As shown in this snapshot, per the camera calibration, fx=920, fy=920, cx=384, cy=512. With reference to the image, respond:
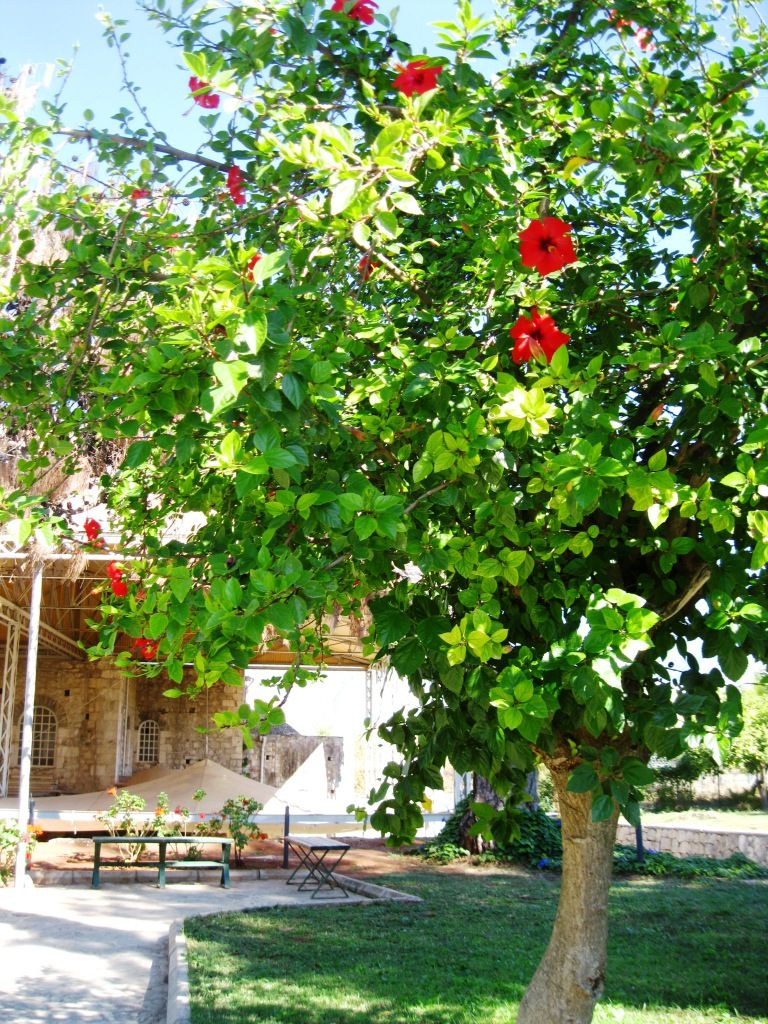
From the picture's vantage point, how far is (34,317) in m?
3.05

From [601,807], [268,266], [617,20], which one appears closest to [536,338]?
[268,266]

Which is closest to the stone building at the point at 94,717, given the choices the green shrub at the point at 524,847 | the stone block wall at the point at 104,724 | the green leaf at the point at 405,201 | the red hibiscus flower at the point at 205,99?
the stone block wall at the point at 104,724

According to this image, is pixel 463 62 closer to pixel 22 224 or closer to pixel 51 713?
pixel 22 224

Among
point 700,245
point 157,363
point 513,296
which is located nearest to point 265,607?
point 157,363

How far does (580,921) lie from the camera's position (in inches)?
120

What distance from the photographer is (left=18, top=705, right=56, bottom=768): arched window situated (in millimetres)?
21391

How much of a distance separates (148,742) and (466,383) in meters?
22.1

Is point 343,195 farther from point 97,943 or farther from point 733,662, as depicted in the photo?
point 97,943

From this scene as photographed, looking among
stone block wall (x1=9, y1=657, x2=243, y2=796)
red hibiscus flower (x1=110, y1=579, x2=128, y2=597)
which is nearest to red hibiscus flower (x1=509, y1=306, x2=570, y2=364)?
red hibiscus flower (x1=110, y1=579, x2=128, y2=597)

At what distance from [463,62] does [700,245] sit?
933 millimetres

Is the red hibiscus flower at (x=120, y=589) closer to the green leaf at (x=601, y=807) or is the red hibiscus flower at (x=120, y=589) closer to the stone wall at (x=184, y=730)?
the green leaf at (x=601, y=807)

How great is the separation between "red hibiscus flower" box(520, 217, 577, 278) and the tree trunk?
166cm

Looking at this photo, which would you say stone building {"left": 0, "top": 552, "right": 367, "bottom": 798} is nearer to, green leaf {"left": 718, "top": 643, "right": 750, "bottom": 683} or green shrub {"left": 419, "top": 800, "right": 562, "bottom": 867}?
green shrub {"left": 419, "top": 800, "right": 562, "bottom": 867}

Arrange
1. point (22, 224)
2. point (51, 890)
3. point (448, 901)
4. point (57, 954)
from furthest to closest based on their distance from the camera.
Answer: point (51, 890) < point (448, 901) < point (57, 954) < point (22, 224)
